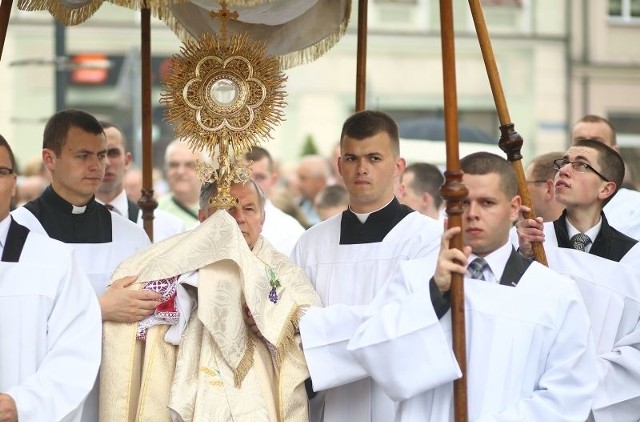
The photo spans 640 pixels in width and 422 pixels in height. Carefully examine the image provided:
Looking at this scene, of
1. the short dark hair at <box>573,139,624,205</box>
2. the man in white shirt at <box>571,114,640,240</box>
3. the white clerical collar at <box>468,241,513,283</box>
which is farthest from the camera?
the man in white shirt at <box>571,114,640,240</box>

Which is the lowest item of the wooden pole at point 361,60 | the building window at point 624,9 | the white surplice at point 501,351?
the white surplice at point 501,351

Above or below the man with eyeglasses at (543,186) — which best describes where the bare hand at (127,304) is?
below

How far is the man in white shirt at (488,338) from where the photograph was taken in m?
5.09

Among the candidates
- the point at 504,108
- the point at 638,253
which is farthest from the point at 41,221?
the point at 638,253

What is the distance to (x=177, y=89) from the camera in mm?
5910

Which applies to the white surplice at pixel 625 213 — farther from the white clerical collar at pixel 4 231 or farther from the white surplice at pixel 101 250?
the white clerical collar at pixel 4 231

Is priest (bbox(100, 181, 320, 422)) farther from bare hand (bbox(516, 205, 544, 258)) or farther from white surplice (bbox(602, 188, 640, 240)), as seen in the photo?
white surplice (bbox(602, 188, 640, 240))

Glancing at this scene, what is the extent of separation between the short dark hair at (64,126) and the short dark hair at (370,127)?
1.21m

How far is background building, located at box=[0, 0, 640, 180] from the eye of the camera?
69.9ft

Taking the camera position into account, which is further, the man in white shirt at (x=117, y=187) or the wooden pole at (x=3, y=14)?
the man in white shirt at (x=117, y=187)

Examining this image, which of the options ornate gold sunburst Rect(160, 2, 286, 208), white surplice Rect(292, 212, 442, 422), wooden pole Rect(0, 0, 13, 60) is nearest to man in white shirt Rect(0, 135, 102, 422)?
wooden pole Rect(0, 0, 13, 60)

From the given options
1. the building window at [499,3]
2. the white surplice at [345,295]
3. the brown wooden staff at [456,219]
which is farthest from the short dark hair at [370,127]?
the building window at [499,3]

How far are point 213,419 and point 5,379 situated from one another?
2.68 ft

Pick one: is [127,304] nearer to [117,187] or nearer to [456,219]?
[456,219]
